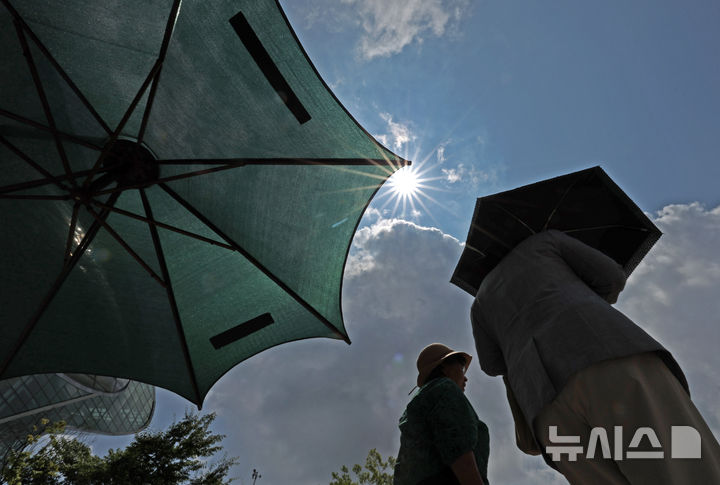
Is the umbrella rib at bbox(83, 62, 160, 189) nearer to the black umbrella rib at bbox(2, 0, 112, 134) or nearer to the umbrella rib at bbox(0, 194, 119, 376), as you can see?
the black umbrella rib at bbox(2, 0, 112, 134)

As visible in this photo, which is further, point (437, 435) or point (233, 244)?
point (233, 244)

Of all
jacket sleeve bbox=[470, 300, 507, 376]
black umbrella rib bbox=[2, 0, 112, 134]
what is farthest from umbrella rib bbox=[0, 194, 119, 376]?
jacket sleeve bbox=[470, 300, 507, 376]

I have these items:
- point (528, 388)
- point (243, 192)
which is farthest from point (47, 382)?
point (528, 388)

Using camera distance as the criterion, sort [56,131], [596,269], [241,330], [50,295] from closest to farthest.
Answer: [596,269], [56,131], [50,295], [241,330]

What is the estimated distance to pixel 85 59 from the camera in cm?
367

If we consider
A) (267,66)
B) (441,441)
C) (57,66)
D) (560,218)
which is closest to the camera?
(441,441)

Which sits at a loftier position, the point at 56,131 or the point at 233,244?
the point at 56,131

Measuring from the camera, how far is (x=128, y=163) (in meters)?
A: 4.13

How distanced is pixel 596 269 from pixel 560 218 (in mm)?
864

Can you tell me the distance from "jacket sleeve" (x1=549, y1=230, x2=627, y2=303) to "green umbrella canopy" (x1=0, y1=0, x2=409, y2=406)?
233cm

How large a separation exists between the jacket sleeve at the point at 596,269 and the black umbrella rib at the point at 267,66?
3.06 metres

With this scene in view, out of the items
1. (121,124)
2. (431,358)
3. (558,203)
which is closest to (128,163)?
(121,124)

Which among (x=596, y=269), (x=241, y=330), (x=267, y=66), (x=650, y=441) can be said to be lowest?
(x=650, y=441)

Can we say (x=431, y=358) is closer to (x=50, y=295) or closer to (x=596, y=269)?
(x=596, y=269)
